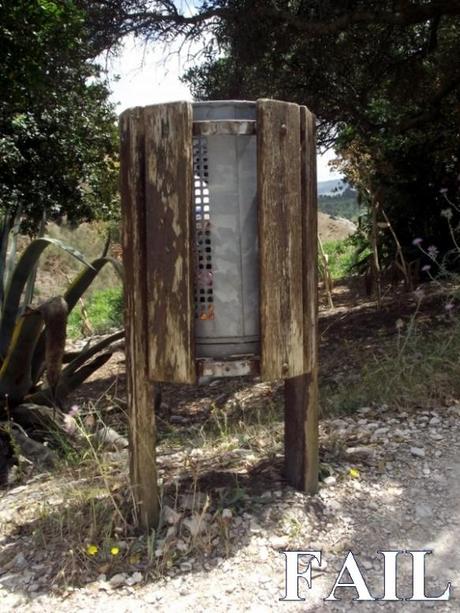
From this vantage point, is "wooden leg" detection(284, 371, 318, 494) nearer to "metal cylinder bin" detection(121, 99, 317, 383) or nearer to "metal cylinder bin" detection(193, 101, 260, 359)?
"metal cylinder bin" detection(121, 99, 317, 383)

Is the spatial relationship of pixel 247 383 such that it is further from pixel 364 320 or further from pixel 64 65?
pixel 64 65

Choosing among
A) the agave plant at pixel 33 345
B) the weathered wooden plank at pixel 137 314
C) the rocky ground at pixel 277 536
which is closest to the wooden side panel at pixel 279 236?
the weathered wooden plank at pixel 137 314

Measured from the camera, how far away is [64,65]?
6.16 metres

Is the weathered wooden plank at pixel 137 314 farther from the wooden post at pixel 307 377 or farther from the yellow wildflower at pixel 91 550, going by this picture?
the wooden post at pixel 307 377

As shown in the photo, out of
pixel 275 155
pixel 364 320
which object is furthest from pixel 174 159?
pixel 364 320

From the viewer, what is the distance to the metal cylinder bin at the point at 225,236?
244 cm

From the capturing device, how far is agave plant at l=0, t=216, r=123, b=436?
3048 millimetres

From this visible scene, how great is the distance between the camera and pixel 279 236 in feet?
7.99

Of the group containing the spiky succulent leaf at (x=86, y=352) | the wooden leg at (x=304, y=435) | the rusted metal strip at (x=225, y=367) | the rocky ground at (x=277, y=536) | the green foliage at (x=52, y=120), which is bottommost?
the rocky ground at (x=277, y=536)

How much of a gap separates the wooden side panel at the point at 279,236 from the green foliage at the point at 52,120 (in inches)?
119

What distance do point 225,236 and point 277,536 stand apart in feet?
3.65

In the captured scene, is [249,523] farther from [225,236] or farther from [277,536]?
[225,236]

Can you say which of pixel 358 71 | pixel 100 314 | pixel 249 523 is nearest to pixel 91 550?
pixel 249 523

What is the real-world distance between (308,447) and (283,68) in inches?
185
